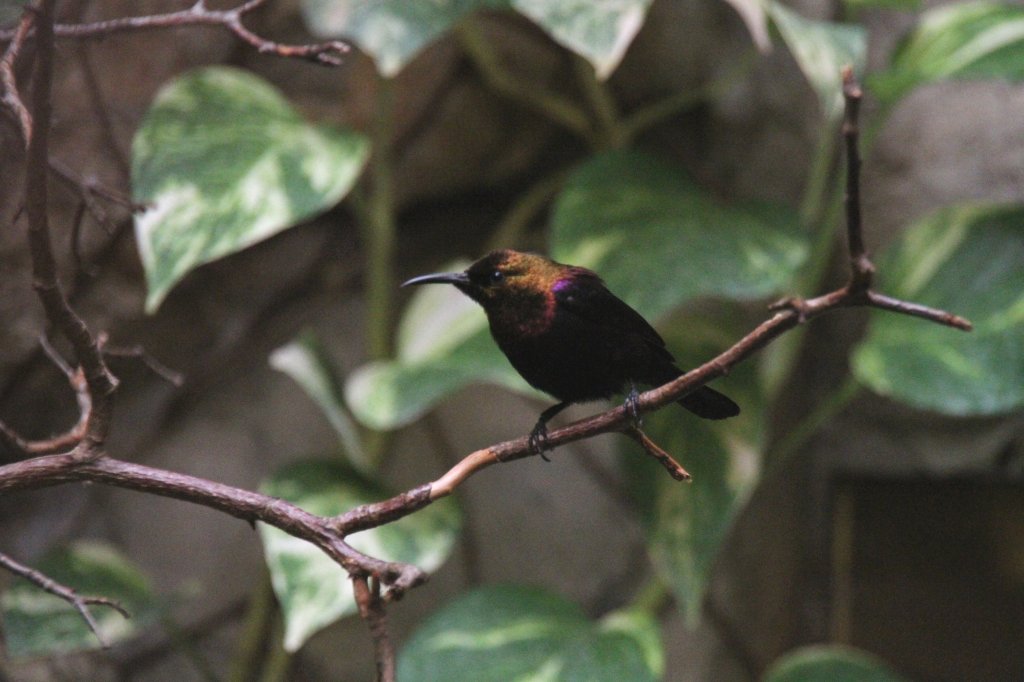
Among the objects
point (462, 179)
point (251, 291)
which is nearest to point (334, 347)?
point (251, 291)

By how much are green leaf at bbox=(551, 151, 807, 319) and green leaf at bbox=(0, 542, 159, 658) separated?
3.20 feet

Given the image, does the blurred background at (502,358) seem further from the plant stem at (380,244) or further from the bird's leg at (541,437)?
the bird's leg at (541,437)

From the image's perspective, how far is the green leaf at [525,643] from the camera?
60.8 inches

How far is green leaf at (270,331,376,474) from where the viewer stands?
175 cm

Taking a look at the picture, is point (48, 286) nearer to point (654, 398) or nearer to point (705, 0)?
point (654, 398)

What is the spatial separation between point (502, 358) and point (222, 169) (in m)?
0.52

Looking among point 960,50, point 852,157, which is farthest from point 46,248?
point 960,50

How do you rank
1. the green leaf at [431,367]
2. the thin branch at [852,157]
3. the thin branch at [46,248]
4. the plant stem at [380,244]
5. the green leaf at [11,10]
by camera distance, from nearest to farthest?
the thin branch at [852,157]
the thin branch at [46,248]
the green leaf at [11,10]
the green leaf at [431,367]
the plant stem at [380,244]

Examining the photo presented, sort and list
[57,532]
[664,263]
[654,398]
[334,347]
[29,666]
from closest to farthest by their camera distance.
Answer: [654,398] → [664,263] → [29,666] → [57,532] → [334,347]

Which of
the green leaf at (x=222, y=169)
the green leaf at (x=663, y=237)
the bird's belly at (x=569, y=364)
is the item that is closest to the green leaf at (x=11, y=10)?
the bird's belly at (x=569, y=364)

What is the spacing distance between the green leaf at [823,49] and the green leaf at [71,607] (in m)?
1.40

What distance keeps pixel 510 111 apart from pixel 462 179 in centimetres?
18

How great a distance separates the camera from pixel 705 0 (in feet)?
7.49

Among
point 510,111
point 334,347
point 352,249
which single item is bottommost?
point 334,347
